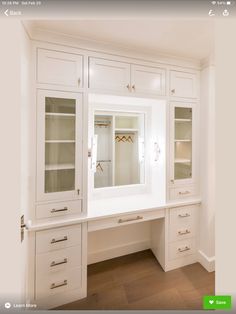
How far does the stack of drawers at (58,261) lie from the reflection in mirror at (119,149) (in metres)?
0.65

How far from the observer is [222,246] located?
66cm

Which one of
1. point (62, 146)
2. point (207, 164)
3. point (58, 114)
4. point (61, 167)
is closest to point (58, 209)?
point (61, 167)

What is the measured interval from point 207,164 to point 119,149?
939mm

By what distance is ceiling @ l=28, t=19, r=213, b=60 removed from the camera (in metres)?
1.13

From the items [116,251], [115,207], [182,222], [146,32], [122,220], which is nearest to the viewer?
[146,32]

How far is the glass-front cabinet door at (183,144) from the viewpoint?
1.71m

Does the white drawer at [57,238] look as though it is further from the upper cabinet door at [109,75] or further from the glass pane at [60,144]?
the upper cabinet door at [109,75]

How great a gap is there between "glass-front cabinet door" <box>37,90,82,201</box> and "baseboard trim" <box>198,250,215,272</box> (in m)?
1.45

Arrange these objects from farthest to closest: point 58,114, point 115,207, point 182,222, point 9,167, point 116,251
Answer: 1. point 116,251
2. point 182,222
3. point 115,207
4. point 58,114
5. point 9,167

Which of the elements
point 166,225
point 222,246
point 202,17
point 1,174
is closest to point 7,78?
point 1,174

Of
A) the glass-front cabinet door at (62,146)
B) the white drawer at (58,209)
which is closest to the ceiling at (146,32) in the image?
the glass-front cabinet door at (62,146)

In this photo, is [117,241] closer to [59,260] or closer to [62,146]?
[59,260]

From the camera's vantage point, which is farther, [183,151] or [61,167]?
[183,151]

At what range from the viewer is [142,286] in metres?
1.46
